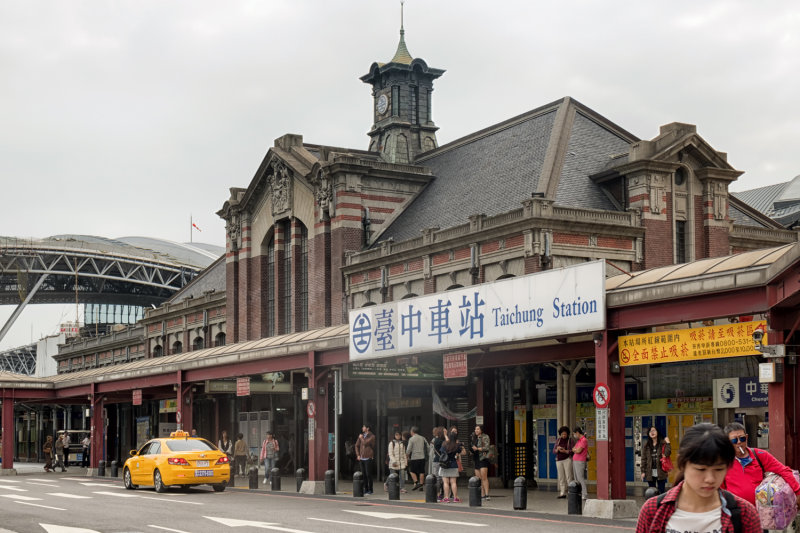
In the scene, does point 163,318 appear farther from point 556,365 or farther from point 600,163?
point 556,365

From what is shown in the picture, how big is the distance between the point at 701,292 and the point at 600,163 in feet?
71.2

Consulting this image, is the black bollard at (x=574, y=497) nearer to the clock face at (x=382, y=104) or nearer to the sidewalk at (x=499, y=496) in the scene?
the sidewalk at (x=499, y=496)

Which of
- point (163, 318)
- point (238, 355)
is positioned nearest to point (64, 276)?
point (163, 318)

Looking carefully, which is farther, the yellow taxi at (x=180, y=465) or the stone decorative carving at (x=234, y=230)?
the stone decorative carving at (x=234, y=230)

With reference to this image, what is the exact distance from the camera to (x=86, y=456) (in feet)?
185

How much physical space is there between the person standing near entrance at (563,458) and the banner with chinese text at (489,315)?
11.6 ft

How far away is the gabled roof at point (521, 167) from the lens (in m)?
37.6

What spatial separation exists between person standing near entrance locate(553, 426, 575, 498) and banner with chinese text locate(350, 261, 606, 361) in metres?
3.53

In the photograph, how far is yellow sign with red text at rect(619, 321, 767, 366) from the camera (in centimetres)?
1739

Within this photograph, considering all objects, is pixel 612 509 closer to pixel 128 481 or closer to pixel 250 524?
pixel 250 524

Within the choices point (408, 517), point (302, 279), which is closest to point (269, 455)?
point (408, 517)

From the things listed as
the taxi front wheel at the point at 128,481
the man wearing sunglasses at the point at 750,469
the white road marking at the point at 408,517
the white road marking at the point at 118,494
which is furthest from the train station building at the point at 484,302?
the man wearing sunglasses at the point at 750,469

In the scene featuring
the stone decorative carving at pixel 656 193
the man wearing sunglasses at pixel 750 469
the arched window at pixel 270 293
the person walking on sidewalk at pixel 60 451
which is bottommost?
the person walking on sidewalk at pixel 60 451

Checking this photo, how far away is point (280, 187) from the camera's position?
50.1m
